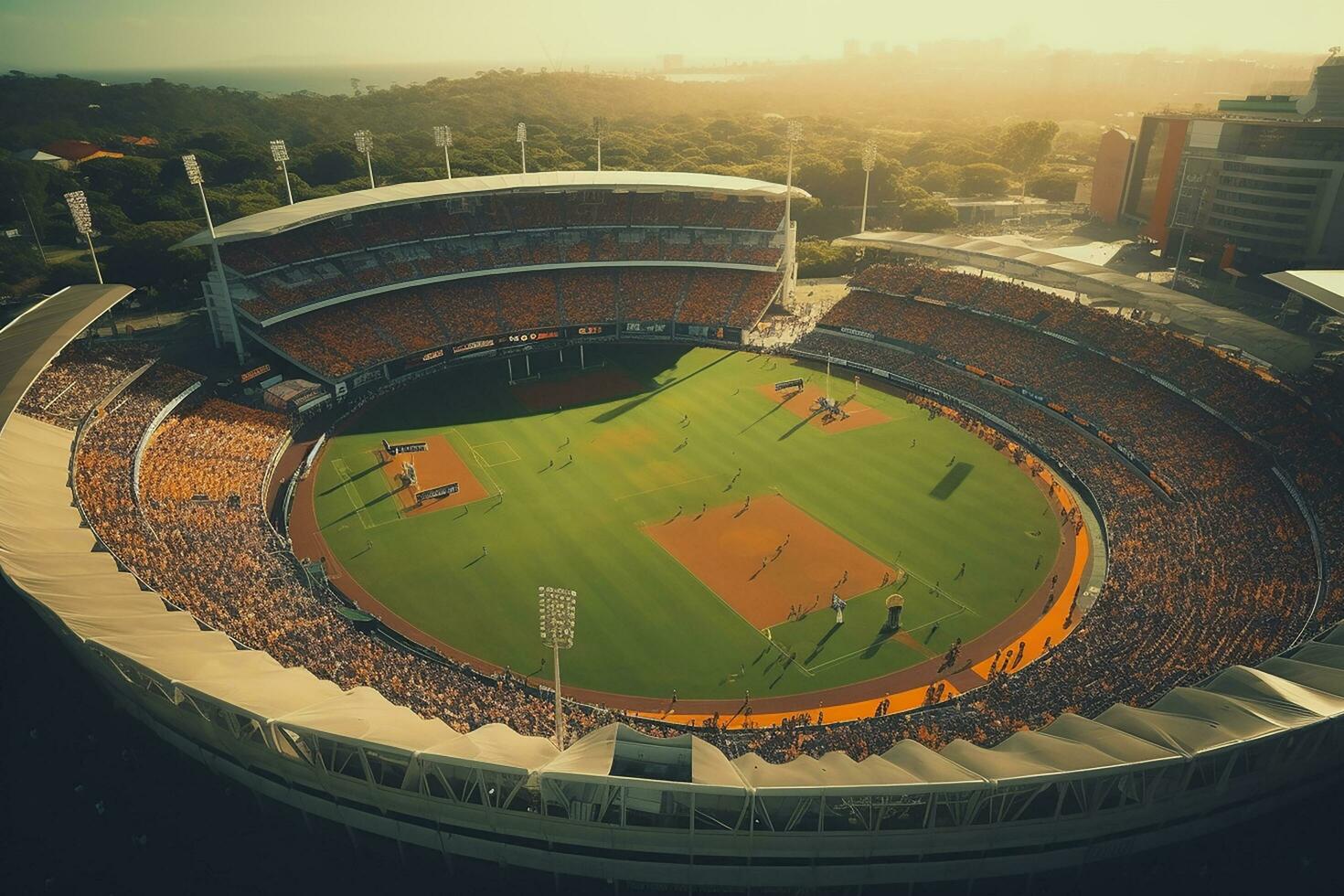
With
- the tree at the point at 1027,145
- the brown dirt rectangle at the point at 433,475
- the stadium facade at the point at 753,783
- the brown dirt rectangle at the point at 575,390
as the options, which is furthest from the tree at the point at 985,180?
the stadium facade at the point at 753,783

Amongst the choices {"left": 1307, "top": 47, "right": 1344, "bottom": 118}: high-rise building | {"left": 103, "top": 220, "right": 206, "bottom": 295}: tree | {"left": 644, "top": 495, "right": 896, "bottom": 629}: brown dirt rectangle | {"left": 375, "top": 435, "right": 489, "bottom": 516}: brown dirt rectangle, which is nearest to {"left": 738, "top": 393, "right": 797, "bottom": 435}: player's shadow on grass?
{"left": 644, "top": 495, "right": 896, "bottom": 629}: brown dirt rectangle

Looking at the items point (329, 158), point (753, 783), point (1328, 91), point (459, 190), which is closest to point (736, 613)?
point (753, 783)

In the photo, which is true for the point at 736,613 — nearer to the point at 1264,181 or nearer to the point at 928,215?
the point at 1264,181

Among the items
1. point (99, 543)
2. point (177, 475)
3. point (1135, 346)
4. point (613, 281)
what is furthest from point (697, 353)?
point (99, 543)

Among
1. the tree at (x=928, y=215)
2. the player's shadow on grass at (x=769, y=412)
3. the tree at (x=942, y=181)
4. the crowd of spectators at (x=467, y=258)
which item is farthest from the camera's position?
the tree at (x=942, y=181)

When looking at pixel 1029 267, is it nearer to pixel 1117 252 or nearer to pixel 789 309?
pixel 789 309

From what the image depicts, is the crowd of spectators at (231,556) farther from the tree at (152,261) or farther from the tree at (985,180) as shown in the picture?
the tree at (985,180)
